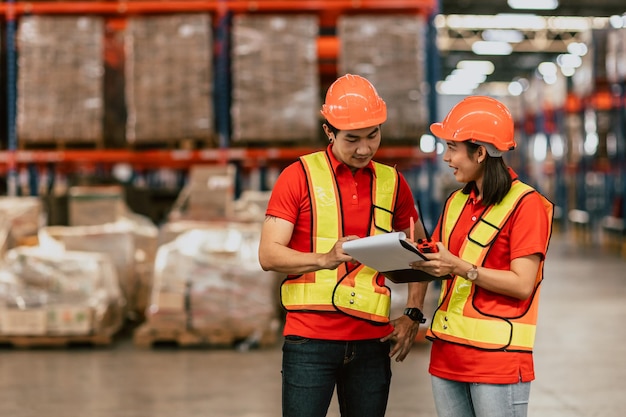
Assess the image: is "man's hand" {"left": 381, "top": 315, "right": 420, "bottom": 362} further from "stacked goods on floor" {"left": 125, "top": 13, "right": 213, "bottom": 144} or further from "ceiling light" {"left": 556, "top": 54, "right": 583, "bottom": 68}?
"ceiling light" {"left": 556, "top": 54, "right": 583, "bottom": 68}

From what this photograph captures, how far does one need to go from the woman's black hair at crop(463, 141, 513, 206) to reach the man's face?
320 millimetres

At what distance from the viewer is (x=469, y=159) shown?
Result: 2797 millimetres

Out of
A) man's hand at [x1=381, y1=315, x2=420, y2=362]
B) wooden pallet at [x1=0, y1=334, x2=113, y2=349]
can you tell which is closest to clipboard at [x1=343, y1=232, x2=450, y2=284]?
man's hand at [x1=381, y1=315, x2=420, y2=362]

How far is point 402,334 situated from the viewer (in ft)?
9.89

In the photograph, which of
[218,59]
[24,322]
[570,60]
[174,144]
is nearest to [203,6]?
[218,59]

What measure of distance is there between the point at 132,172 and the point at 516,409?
60.1ft

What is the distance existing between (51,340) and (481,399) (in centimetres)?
531

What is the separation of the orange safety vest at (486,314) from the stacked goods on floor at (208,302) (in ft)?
14.7

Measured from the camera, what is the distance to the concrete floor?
17.9 ft

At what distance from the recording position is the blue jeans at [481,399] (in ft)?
8.84

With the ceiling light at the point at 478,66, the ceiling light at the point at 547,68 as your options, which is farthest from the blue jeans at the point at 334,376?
the ceiling light at the point at 547,68

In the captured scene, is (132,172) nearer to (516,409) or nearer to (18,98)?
(18,98)

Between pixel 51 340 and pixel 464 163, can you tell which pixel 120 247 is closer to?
pixel 51 340

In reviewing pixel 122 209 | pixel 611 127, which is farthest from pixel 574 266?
pixel 122 209
